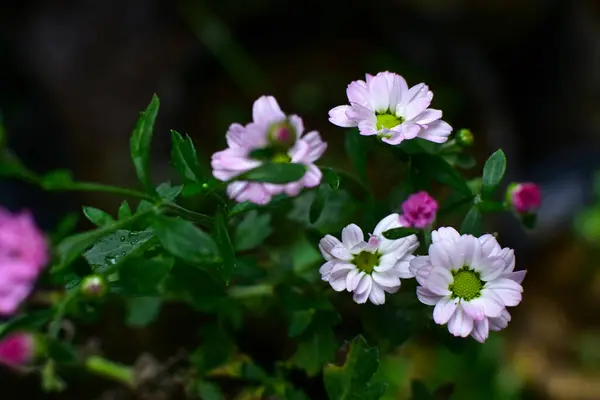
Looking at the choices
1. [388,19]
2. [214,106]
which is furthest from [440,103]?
[214,106]

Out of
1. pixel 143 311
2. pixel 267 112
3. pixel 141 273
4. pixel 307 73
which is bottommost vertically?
pixel 307 73

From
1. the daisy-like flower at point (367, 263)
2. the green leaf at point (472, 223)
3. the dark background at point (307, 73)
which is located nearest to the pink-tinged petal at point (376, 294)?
the daisy-like flower at point (367, 263)

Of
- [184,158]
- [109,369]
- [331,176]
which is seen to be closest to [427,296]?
[331,176]

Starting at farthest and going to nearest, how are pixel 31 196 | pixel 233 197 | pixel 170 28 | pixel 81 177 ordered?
pixel 170 28 → pixel 81 177 → pixel 31 196 → pixel 233 197

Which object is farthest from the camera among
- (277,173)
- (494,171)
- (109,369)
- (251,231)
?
(109,369)

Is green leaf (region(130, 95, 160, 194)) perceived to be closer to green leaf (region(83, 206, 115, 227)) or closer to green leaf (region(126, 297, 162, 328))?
green leaf (region(83, 206, 115, 227))

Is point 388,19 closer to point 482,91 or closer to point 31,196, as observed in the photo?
point 482,91

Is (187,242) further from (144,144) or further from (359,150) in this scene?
(359,150)
